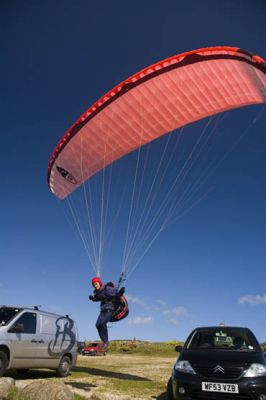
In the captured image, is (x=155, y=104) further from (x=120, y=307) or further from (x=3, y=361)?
(x=3, y=361)

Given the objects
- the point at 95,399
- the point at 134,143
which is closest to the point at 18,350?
the point at 95,399

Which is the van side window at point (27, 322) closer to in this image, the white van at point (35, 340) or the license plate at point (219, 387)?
the white van at point (35, 340)

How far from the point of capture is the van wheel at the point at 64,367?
1240 cm

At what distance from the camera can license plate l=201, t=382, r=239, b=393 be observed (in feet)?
23.0

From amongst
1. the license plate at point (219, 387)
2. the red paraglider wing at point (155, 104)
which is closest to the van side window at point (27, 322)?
the license plate at point (219, 387)

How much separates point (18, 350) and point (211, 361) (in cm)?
566

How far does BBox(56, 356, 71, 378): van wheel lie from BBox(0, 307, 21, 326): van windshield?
252 centimetres

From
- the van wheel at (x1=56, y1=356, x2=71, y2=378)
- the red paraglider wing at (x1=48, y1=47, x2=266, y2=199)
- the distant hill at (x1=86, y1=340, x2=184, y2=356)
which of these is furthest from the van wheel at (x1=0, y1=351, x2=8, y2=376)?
the distant hill at (x1=86, y1=340, x2=184, y2=356)

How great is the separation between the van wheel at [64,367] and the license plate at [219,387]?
6570 mm

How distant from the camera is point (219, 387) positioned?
23.2 feet

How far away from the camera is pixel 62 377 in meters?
12.4

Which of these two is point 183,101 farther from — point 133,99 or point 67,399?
point 67,399

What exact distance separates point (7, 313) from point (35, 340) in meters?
1.19

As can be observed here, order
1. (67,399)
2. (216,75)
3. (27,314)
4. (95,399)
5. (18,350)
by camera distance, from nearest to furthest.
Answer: (67,399) < (95,399) < (18,350) < (27,314) < (216,75)
